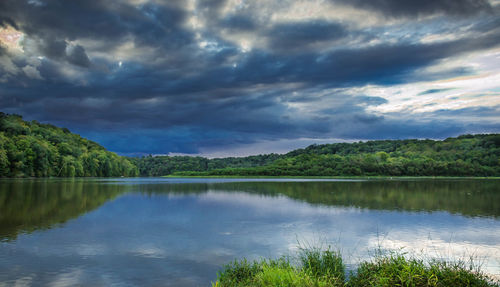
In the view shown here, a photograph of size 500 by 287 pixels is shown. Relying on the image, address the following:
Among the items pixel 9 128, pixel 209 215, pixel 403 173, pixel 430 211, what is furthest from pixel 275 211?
pixel 403 173

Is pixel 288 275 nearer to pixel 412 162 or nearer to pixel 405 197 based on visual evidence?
pixel 405 197

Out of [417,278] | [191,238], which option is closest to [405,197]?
[191,238]

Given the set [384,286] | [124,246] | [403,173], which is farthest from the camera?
[403,173]

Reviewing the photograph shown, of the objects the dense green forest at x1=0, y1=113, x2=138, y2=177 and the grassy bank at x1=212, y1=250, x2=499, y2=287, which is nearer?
the grassy bank at x1=212, y1=250, x2=499, y2=287

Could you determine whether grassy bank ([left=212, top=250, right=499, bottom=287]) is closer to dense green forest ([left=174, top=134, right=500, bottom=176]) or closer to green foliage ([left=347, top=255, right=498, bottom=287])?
green foliage ([left=347, top=255, right=498, bottom=287])

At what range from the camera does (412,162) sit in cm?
13250

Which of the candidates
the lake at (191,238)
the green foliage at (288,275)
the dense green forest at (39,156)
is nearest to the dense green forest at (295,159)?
the dense green forest at (39,156)

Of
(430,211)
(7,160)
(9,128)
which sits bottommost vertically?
(430,211)

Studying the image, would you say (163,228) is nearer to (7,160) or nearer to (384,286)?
(384,286)

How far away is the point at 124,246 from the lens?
48.8ft

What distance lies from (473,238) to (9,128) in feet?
345

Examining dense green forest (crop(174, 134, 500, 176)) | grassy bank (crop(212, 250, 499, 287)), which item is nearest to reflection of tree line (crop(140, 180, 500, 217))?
grassy bank (crop(212, 250, 499, 287))

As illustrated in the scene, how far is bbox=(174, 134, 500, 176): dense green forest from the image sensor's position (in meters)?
127

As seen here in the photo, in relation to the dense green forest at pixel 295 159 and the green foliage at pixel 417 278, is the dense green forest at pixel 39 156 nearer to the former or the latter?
the dense green forest at pixel 295 159
